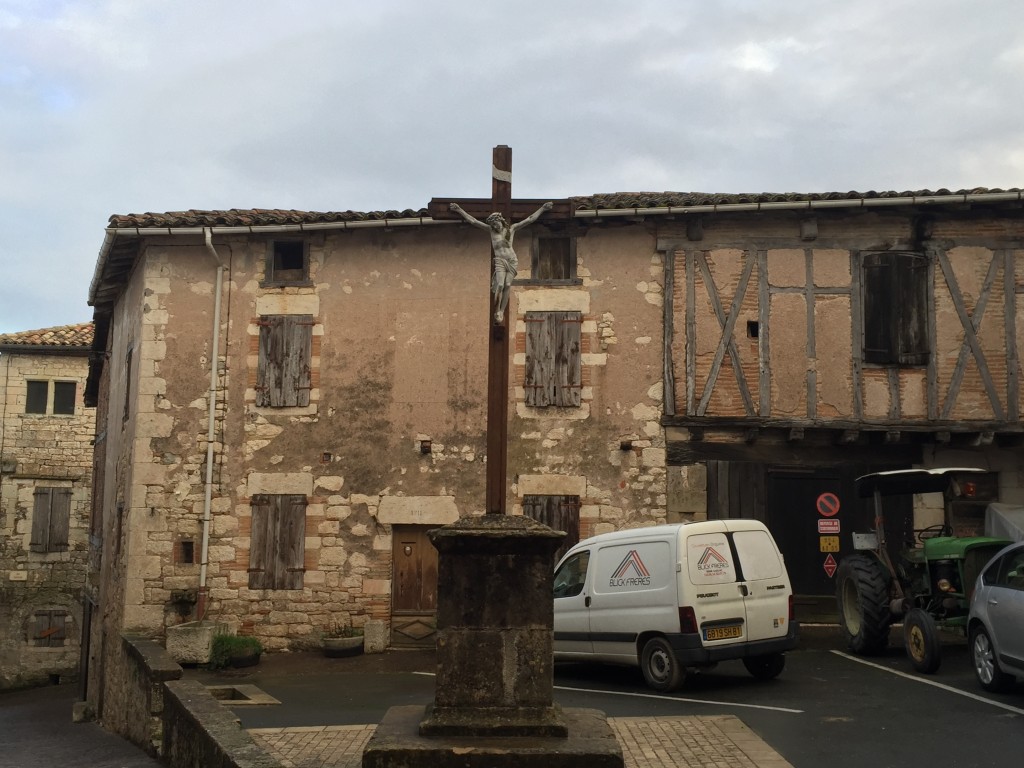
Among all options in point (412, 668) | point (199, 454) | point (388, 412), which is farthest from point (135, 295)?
point (412, 668)

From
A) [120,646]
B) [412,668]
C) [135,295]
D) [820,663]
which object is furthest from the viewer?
[135,295]

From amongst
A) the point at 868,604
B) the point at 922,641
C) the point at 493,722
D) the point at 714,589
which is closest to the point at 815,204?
the point at 868,604

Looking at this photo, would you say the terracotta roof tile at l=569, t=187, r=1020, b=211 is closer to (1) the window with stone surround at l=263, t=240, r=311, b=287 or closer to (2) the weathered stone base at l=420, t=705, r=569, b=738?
(1) the window with stone surround at l=263, t=240, r=311, b=287

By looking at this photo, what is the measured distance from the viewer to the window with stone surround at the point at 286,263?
15.1 metres

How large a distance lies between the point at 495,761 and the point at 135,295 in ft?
40.3

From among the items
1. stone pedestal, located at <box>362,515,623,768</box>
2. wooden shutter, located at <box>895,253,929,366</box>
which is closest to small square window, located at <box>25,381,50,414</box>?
A: wooden shutter, located at <box>895,253,929,366</box>

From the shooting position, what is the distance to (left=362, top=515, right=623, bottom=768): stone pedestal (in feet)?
19.4

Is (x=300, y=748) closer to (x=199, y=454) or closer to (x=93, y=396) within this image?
(x=199, y=454)

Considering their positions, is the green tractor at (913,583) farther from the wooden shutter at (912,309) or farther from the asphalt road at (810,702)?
the wooden shutter at (912,309)

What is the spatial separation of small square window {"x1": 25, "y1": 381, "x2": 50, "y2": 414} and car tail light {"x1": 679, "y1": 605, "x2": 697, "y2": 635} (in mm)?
22401

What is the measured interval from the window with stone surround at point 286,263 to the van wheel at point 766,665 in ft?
26.3

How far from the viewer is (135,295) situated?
16.1m

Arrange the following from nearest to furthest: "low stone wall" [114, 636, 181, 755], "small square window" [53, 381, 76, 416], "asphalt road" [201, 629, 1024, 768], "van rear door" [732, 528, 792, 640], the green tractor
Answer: "asphalt road" [201, 629, 1024, 768] < "low stone wall" [114, 636, 181, 755] < "van rear door" [732, 528, 792, 640] < the green tractor < "small square window" [53, 381, 76, 416]

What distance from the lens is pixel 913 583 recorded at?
36.9ft
